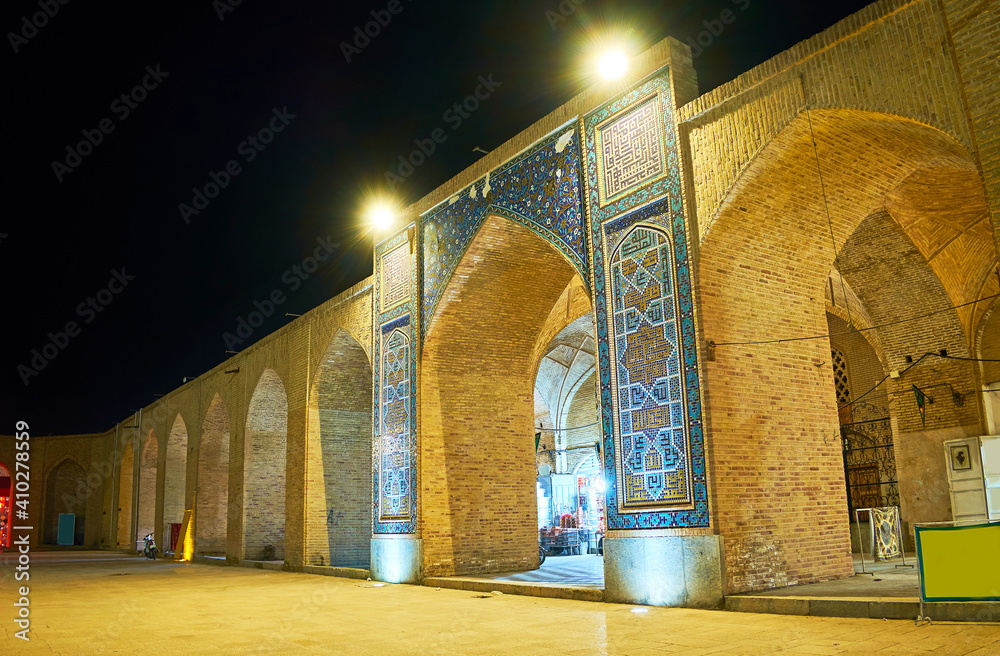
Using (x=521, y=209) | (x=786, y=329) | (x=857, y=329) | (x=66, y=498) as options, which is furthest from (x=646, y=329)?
(x=66, y=498)

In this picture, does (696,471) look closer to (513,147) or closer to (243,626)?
(243,626)

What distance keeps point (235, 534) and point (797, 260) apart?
536 inches

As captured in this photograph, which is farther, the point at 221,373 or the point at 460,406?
the point at 221,373

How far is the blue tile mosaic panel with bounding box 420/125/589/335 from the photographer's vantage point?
9.01 meters

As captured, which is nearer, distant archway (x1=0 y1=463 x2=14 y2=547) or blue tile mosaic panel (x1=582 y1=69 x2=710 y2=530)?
blue tile mosaic panel (x1=582 y1=69 x2=710 y2=530)

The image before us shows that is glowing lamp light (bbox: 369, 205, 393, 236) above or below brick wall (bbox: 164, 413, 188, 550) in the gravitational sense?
above

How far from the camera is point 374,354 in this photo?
12.9 m

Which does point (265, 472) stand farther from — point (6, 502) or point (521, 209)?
point (6, 502)

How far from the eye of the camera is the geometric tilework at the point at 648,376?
7359mm

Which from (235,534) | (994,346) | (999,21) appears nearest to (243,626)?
(999,21)

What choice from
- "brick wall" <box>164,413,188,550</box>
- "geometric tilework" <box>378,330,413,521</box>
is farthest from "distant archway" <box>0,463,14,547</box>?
"geometric tilework" <box>378,330,413,521</box>

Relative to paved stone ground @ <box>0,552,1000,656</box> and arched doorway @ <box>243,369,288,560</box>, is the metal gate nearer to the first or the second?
paved stone ground @ <box>0,552,1000,656</box>

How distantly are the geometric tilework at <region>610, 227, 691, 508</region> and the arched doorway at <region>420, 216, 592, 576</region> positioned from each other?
2.76 m

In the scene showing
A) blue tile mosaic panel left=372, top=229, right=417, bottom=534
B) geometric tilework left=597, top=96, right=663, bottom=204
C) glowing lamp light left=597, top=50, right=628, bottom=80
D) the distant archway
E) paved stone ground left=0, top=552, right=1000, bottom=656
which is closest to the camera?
paved stone ground left=0, top=552, right=1000, bottom=656
